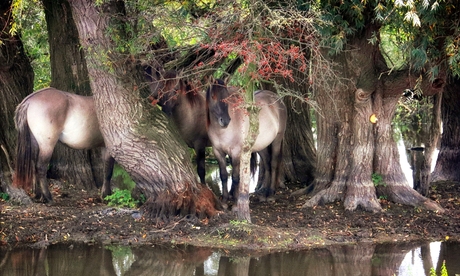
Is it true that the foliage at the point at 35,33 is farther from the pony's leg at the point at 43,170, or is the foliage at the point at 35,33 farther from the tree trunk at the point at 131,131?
the pony's leg at the point at 43,170

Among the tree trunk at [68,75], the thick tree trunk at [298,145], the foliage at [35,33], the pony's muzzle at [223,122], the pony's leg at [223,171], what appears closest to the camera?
the foliage at [35,33]

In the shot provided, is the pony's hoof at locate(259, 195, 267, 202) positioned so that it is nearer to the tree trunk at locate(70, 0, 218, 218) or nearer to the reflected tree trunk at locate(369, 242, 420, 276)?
the tree trunk at locate(70, 0, 218, 218)

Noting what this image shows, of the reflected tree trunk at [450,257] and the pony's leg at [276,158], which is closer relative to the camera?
the reflected tree trunk at [450,257]

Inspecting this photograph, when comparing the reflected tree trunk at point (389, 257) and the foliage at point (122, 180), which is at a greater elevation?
the foliage at point (122, 180)

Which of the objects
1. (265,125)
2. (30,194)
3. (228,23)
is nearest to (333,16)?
(228,23)

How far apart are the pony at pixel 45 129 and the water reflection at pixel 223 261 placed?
1.93m

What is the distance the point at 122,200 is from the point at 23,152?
1.63 metres

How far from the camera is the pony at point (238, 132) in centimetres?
994

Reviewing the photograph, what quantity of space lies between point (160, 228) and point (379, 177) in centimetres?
377

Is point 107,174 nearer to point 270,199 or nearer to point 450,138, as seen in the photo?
point 270,199

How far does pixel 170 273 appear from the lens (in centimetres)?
771

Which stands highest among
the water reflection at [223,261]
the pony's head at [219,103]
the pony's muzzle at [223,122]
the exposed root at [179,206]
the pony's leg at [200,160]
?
the pony's head at [219,103]

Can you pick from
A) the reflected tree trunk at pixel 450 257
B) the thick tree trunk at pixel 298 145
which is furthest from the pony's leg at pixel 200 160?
the reflected tree trunk at pixel 450 257

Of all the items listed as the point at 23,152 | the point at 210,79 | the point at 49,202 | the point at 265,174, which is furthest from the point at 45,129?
the point at 265,174
